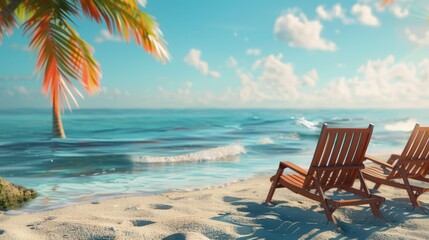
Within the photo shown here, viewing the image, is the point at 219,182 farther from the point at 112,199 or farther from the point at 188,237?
the point at 188,237

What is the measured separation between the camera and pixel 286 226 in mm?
4199

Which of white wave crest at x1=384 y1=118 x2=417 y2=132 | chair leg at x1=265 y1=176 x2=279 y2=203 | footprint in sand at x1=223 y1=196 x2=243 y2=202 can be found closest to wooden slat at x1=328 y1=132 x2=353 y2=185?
chair leg at x1=265 y1=176 x2=279 y2=203

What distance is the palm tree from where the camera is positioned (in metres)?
8.77

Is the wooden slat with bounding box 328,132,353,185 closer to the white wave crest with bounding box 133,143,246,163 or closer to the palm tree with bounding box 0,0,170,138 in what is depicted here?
the palm tree with bounding box 0,0,170,138

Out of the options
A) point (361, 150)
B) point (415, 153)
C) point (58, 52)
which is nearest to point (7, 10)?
point (58, 52)

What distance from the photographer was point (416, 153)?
531 cm

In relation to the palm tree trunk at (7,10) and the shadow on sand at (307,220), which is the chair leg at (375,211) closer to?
the shadow on sand at (307,220)

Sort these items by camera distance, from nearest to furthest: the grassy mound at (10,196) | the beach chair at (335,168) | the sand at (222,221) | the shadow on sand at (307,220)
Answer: the sand at (222,221) < the shadow on sand at (307,220) < the beach chair at (335,168) < the grassy mound at (10,196)

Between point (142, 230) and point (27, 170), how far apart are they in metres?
8.94

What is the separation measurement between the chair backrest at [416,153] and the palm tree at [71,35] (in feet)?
16.5

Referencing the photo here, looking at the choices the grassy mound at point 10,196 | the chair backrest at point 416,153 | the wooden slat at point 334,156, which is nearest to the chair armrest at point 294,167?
the wooden slat at point 334,156

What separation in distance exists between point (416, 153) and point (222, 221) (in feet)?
9.01

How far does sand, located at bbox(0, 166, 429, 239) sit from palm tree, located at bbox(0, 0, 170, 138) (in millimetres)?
4196

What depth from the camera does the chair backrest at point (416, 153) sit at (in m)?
5.13
